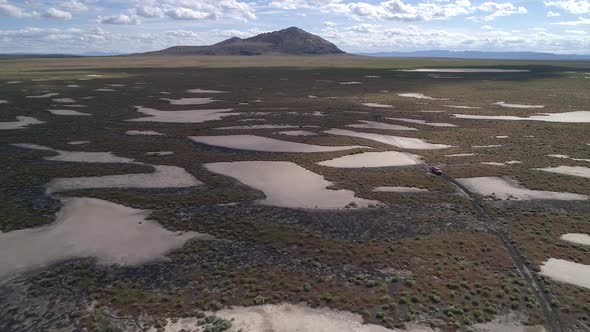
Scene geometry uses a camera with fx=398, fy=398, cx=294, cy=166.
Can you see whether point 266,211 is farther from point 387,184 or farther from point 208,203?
point 387,184

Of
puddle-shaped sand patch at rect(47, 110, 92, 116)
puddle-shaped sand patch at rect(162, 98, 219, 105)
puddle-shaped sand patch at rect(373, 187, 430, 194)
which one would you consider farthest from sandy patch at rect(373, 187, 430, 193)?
puddle-shaped sand patch at rect(47, 110, 92, 116)

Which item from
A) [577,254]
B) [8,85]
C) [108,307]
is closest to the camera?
[108,307]

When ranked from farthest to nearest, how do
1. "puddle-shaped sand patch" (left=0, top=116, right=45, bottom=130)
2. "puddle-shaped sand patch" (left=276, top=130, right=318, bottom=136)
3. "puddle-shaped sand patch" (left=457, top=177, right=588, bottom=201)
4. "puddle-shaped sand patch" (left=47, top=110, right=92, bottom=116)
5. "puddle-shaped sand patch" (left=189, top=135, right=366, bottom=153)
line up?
"puddle-shaped sand patch" (left=47, top=110, right=92, bottom=116) < "puddle-shaped sand patch" (left=0, top=116, right=45, bottom=130) < "puddle-shaped sand patch" (left=276, top=130, right=318, bottom=136) < "puddle-shaped sand patch" (left=189, top=135, right=366, bottom=153) < "puddle-shaped sand patch" (left=457, top=177, right=588, bottom=201)

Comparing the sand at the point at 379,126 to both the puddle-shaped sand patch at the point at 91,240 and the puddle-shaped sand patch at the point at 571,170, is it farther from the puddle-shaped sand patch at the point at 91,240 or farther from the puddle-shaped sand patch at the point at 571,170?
the puddle-shaped sand patch at the point at 91,240

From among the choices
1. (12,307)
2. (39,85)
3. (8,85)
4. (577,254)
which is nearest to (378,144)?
(577,254)

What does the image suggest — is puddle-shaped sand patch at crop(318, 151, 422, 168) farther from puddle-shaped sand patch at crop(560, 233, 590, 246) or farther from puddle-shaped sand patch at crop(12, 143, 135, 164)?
puddle-shaped sand patch at crop(12, 143, 135, 164)
